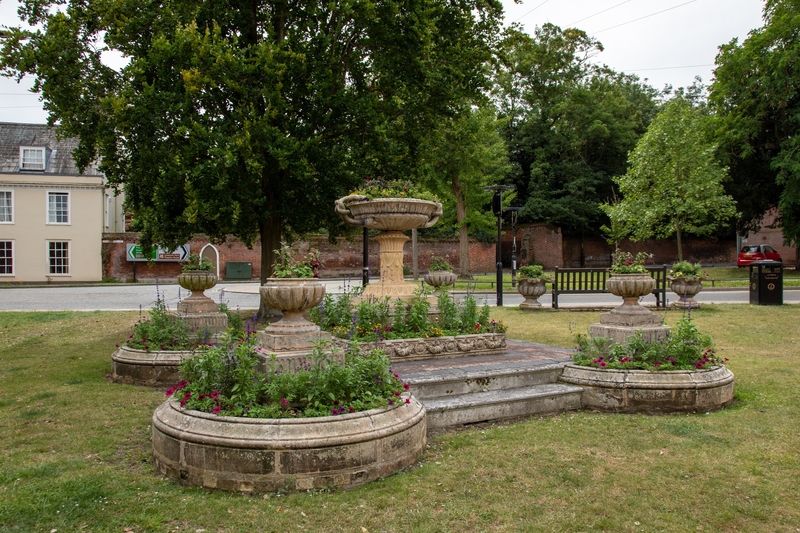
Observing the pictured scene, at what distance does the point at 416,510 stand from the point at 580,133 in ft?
142

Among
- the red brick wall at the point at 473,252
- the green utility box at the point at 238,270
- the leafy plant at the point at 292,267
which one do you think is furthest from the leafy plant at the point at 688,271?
the green utility box at the point at 238,270

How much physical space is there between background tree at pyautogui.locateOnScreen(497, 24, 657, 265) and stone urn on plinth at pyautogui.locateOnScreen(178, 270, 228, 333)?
Answer: 3602 cm

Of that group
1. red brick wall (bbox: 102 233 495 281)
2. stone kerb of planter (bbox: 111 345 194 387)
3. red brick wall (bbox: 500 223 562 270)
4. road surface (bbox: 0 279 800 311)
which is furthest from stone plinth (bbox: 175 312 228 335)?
red brick wall (bbox: 500 223 562 270)

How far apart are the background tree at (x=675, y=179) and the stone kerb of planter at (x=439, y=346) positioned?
25.0 meters

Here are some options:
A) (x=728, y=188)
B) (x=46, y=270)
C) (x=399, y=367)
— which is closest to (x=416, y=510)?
(x=399, y=367)

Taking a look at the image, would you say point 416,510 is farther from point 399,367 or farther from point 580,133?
point 580,133

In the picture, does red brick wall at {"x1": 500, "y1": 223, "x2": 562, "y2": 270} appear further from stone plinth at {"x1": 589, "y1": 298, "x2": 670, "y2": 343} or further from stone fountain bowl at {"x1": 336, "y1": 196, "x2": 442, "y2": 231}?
stone plinth at {"x1": 589, "y1": 298, "x2": 670, "y2": 343}

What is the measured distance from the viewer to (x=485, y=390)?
6.92m

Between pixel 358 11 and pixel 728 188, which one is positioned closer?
pixel 358 11

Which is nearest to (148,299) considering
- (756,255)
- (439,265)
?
(439,265)

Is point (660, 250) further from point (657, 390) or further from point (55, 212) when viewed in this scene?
point (657, 390)

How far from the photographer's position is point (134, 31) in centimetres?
1129

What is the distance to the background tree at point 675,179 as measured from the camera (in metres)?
30.5

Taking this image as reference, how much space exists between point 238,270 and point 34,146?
12847 mm
